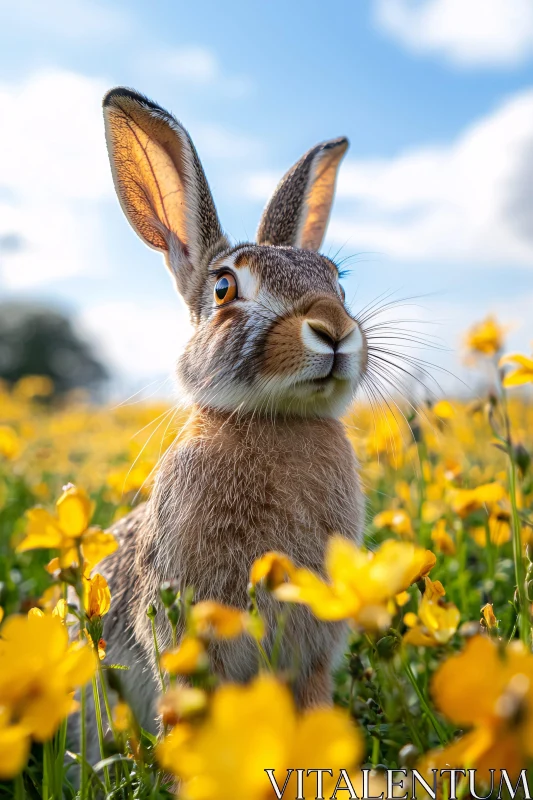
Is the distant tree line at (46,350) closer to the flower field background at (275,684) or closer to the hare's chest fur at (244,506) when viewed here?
the hare's chest fur at (244,506)

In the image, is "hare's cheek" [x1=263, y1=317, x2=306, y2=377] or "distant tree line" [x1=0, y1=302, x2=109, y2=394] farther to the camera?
"distant tree line" [x1=0, y1=302, x2=109, y2=394]

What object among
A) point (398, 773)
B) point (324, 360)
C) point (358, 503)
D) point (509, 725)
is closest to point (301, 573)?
point (509, 725)

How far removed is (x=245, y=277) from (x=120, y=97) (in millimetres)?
985

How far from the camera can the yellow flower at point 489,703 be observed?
798 mm

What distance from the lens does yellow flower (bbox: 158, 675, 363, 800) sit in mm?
719

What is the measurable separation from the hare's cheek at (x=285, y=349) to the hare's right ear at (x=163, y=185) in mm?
971

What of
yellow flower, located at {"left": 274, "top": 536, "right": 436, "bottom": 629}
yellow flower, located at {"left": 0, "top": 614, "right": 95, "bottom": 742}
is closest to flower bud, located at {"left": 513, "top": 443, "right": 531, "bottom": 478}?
yellow flower, located at {"left": 274, "top": 536, "right": 436, "bottom": 629}

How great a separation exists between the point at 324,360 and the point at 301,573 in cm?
134

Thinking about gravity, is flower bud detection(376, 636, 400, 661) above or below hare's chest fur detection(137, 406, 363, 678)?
below

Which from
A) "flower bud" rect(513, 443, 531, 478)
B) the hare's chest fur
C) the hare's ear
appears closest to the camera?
"flower bud" rect(513, 443, 531, 478)

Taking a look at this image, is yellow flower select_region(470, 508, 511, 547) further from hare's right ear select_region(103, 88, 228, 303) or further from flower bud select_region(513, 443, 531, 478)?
hare's right ear select_region(103, 88, 228, 303)

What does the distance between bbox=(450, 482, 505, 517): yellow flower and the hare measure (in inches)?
16.7

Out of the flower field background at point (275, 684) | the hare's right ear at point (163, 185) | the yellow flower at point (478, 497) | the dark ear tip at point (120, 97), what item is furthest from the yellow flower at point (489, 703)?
the dark ear tip at point (120, 97)

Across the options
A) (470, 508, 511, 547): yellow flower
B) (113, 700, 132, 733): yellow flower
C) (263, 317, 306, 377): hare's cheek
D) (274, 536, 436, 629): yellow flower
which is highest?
(263, 317, 306, 377): hare's cheek
